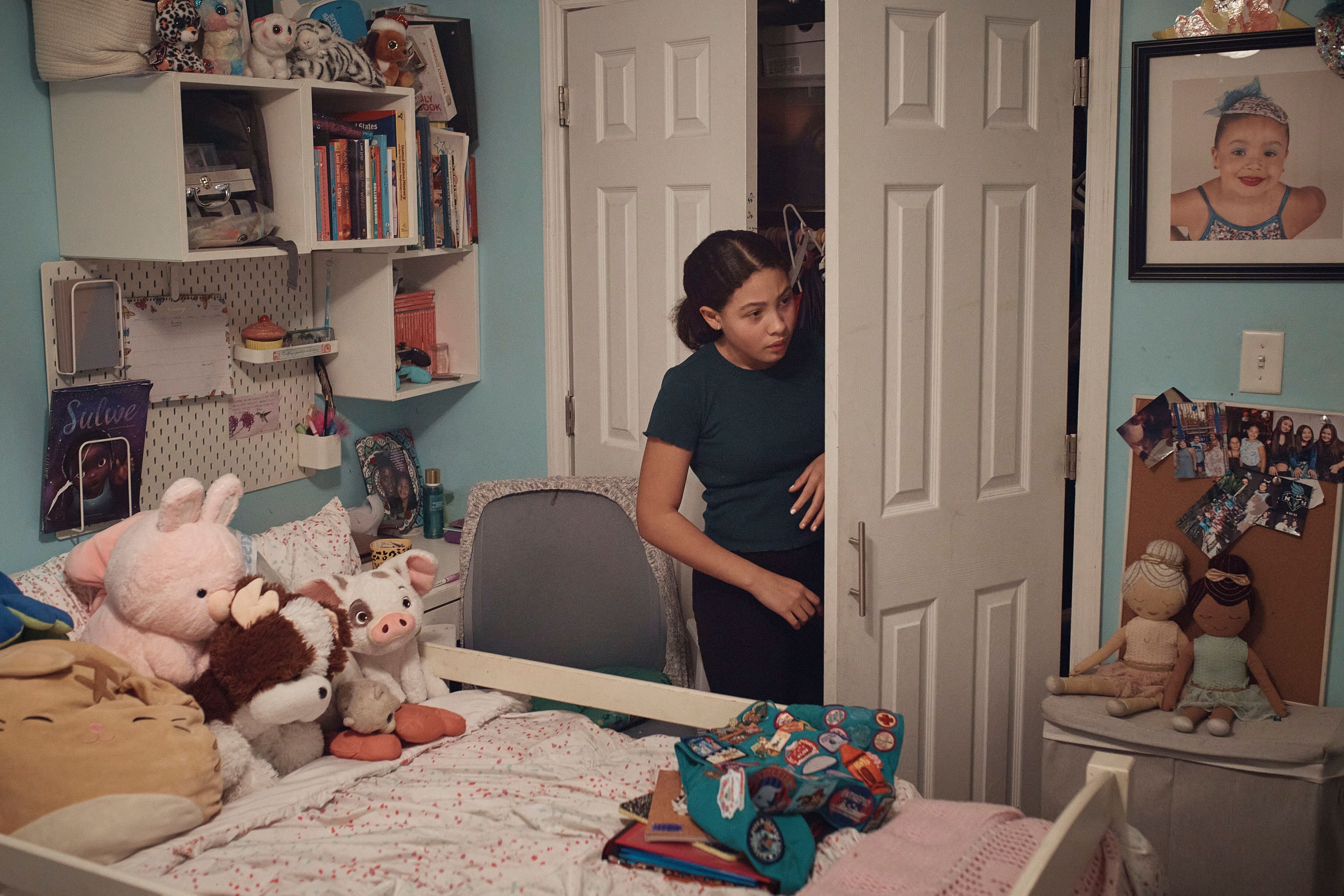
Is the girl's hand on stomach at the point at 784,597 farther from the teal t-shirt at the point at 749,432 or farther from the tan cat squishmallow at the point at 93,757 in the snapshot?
the tan cat squishmallow at the point at 93,757

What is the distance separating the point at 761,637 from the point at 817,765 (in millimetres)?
636

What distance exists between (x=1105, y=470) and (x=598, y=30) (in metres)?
1.57

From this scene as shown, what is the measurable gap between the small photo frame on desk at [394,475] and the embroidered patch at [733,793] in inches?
67.4

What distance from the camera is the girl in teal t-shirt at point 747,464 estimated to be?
2.06m

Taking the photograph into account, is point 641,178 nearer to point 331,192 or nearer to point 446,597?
point 331,192

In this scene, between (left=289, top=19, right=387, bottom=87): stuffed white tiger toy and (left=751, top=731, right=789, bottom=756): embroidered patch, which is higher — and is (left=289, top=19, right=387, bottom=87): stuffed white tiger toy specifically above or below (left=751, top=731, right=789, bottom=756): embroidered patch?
above

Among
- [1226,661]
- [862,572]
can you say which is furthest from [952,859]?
[1226,661]

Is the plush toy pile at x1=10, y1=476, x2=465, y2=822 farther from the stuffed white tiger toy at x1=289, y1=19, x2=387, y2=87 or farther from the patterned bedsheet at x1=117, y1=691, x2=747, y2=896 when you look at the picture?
the stuffed white tiger toy at x1=289, y1=19, x2=387, y2=87

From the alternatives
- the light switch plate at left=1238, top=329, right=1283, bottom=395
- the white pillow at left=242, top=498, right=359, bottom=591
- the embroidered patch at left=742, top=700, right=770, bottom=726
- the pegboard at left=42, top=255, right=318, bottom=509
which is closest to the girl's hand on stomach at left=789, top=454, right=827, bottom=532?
the embroidered patch at left=742, top=700, right=770, bottom=726

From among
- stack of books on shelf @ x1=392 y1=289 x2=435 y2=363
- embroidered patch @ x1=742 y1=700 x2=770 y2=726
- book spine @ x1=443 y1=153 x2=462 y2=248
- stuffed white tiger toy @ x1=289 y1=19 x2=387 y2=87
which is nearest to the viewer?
embroidered patch @ x1=742 y1=700 x2=770 y2=726

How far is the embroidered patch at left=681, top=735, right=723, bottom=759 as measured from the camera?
5.19 feet

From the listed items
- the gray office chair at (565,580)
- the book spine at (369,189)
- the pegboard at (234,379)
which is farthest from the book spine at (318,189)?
the gray office chair at (565,580)

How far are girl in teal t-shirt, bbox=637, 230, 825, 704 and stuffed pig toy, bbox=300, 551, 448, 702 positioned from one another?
18.2 inches

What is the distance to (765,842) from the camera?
1.45m
